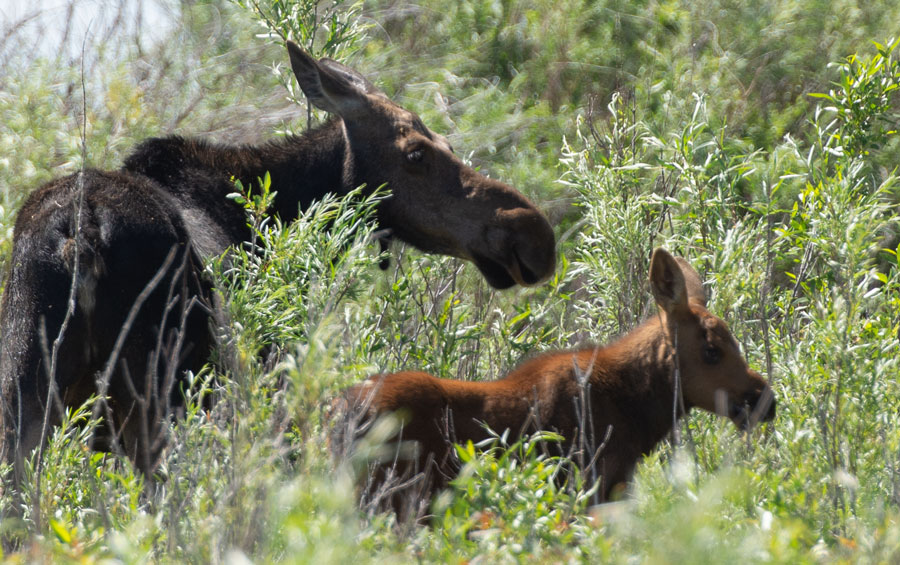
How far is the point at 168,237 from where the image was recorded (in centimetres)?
528

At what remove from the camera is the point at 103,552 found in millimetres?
3486

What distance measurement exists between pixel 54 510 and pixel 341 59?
3972mm

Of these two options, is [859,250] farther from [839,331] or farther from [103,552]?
[103,552]

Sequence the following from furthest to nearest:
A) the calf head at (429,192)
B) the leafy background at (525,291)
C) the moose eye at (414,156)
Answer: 1. the moose eye at (414,156)
2. the calf head at (429,192)
3. the leafy background at (525,291)

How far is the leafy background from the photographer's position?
342 cm

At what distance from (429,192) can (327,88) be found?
2.82ft

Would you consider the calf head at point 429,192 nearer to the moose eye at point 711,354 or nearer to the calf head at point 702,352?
the calf head at point 702,352

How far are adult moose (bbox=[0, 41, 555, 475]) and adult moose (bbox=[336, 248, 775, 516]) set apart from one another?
815mm

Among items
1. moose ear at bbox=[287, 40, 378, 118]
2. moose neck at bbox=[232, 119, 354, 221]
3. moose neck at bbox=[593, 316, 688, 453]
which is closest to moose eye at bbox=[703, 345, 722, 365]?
moose neck at bbox=[593, 316, 688, 453]

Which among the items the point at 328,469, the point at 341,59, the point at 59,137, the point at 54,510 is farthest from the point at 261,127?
the point at 328,469

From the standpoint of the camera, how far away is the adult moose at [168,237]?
4.81 m

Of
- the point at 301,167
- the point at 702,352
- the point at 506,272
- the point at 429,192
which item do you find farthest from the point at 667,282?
the point at 301,167

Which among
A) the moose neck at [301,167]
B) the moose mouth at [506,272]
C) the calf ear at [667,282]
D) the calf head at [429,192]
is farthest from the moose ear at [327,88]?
the calf ear at [667,282]

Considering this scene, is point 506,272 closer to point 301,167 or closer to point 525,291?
point 301,167
